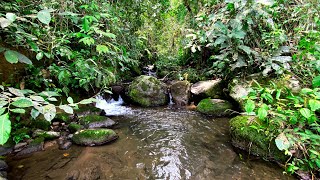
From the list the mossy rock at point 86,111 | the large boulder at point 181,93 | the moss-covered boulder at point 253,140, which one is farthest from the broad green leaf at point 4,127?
the large boulder at point 181,93

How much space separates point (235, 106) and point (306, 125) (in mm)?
2741

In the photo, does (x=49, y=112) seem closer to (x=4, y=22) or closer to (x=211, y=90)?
(x=4, y=22)

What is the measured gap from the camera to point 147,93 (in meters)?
7.27

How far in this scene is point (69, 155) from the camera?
12.2 ft

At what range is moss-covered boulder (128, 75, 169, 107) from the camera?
23.6 feet

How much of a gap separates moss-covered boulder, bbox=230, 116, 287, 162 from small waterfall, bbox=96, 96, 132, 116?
358 centimetres

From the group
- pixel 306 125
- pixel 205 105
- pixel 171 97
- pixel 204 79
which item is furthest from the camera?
pixel 204 79

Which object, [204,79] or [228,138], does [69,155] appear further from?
[204,79]

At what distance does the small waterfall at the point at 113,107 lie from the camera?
21.1 feet

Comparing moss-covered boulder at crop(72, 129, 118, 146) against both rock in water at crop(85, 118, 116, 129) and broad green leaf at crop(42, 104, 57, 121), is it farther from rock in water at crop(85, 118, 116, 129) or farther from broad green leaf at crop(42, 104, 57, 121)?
broad green leaf at crop(42, 104, 57, 121)

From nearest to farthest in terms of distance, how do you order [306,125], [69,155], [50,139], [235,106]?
1. [306,125]
2. [69,155]
3. [50,139]
4. [235,106]

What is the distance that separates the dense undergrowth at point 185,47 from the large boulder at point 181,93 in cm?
104

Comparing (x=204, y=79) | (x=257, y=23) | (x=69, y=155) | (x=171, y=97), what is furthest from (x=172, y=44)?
(x=69, y=155)

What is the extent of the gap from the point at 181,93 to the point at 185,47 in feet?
8.72
